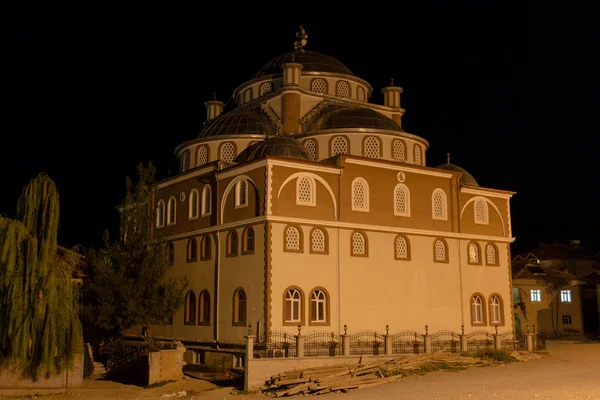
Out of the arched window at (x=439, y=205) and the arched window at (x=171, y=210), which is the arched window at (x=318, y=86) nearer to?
the arched window at (x=439, y=205)

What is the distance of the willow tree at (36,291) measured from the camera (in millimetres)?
18250

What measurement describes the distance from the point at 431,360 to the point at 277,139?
10.1 meters

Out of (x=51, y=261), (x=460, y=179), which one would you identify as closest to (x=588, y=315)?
(x=460, y=179)

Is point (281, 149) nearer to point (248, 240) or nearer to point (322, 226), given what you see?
point (322, 226)

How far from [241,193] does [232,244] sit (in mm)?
2004

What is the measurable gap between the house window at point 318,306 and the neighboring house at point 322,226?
38 millimetres

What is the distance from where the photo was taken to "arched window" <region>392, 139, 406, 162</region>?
3055 centimetres

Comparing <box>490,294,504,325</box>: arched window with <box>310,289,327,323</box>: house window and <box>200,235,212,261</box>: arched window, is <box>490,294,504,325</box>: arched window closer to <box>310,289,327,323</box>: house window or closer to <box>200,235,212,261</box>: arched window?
<box>310,289,327,323</box>: house window

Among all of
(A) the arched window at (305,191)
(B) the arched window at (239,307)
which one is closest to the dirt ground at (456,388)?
(B) the arched window at (239,307)

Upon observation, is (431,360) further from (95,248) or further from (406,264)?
(95,248)

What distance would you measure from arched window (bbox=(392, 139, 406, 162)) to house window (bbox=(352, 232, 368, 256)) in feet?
16.1

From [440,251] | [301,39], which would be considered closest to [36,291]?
[440,251]

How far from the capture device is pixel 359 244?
27.2 metres

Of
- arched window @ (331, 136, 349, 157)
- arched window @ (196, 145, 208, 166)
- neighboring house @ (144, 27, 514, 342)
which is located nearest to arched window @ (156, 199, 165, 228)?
neighboring house @ (144, 27, 514, 342)
